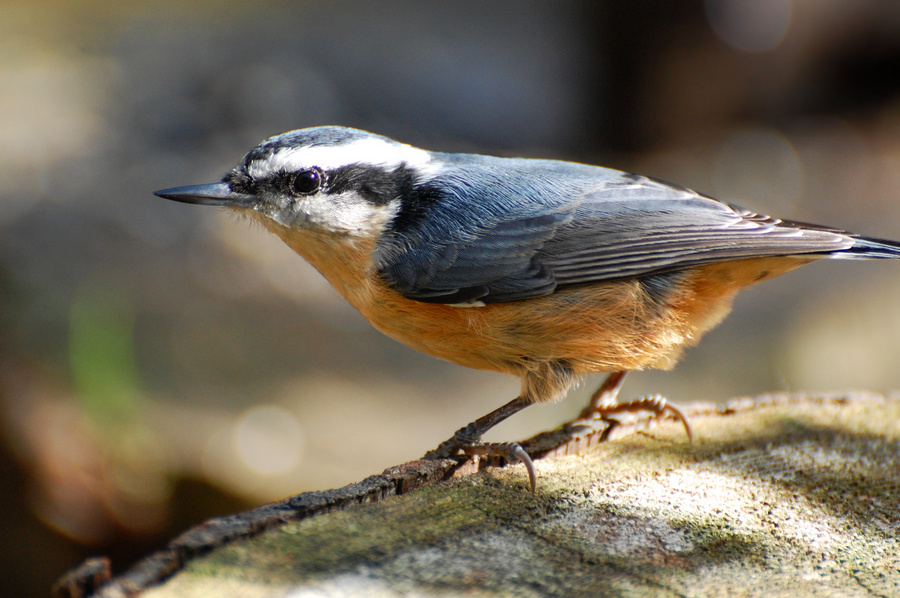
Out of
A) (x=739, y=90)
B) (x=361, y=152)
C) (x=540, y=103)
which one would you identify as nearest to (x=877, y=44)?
(x=739, y=90)

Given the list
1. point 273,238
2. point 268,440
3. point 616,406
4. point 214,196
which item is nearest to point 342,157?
point 214,196

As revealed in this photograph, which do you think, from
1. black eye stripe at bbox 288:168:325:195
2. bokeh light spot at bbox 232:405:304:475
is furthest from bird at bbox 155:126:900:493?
bokeh light spot at bbox 232:405:304:475

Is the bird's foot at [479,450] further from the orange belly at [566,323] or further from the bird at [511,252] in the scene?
the orange belly at [566,323]

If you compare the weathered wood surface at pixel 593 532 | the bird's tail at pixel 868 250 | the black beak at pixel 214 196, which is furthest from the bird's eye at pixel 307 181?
the bird's tail at pixel 868 250

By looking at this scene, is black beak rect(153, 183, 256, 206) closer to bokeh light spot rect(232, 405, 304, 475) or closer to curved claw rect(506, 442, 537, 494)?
curved claw rect(506, 442, 537, 494)

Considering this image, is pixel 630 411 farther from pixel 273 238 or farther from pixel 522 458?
pixel 273 238

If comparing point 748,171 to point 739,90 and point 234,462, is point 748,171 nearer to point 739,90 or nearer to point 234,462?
point 739,90

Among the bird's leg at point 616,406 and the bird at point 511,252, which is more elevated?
the bird at point 511,252
